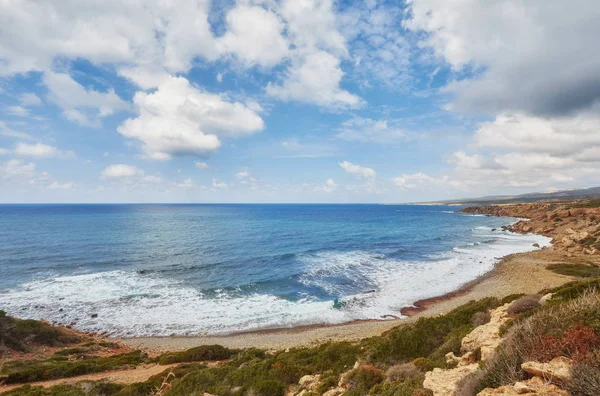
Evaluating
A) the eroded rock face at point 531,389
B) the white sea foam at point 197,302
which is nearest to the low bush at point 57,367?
the white sea foam at point 197,302

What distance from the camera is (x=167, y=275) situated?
1470 inches

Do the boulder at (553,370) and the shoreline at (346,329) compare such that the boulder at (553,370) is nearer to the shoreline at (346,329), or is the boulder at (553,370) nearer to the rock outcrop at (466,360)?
the rock outcrop at (466,360)

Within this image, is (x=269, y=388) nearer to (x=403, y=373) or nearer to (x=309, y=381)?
(x=309, y=381)

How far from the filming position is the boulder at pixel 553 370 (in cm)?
488

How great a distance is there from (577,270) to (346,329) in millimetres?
30486

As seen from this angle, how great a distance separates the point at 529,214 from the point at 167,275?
13458cm

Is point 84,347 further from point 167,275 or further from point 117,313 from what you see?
point 167,275

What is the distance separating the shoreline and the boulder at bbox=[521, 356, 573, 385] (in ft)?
53.7

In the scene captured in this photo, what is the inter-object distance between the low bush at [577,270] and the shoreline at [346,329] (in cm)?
145

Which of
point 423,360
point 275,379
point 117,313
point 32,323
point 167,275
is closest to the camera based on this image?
point 423,360

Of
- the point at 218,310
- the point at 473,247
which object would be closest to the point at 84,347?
the point at 218,310

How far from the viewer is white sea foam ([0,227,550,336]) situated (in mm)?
24953

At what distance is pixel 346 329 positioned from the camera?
75.0ft

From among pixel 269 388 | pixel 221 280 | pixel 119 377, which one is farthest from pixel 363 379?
pixel 221 280
